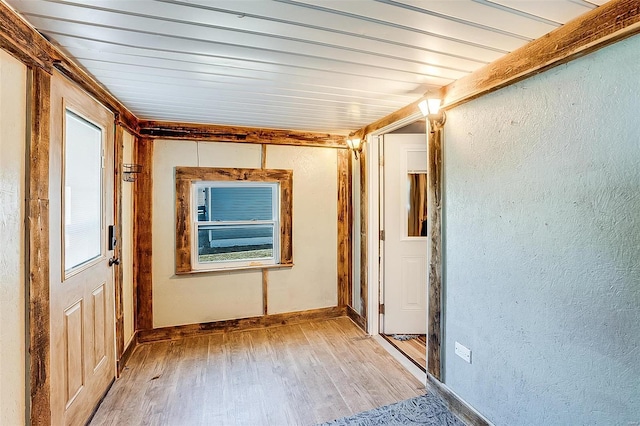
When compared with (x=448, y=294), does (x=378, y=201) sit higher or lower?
higher

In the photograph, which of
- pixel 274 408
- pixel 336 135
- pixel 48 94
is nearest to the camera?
pixel 48 94

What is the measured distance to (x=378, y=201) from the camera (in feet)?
11.5

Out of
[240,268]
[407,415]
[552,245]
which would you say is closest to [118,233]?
[240,268]

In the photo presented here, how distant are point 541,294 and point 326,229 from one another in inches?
103

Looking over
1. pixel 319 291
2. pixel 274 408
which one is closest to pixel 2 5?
pixel 274 408

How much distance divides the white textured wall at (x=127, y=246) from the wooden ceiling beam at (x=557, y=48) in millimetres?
2873

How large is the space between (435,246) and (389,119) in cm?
138

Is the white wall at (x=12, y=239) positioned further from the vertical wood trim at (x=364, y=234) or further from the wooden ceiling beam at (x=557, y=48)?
the vertical wood trim at (x=364, y=234)

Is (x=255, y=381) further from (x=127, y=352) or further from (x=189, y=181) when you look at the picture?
(x=189, y=181)

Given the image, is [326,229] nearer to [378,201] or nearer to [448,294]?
[378,201]

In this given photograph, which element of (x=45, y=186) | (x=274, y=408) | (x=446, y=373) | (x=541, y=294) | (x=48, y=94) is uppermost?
(x=48, y=94)

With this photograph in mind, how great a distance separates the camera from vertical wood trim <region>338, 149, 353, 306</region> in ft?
13.2

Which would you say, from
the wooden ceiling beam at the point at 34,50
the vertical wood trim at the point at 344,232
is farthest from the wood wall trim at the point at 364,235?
the wooden ceiling beam at the point at 34,50

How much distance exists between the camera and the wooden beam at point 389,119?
8.98 feet
